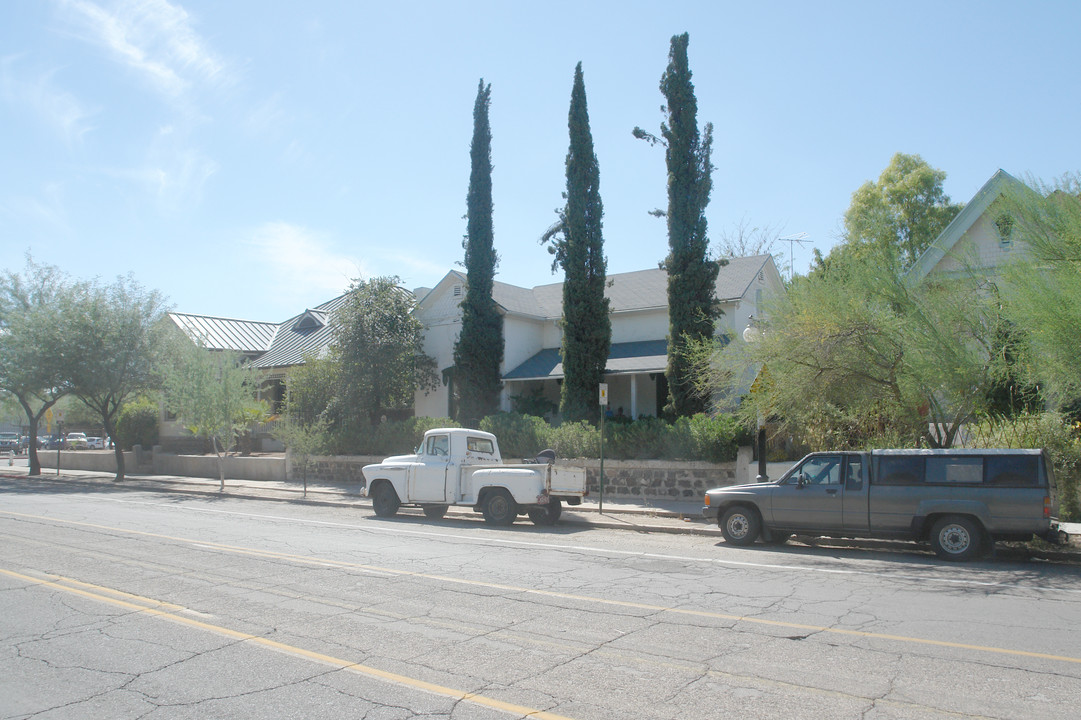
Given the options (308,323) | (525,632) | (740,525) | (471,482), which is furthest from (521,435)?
(308,323)

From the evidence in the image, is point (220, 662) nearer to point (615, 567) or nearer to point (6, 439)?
point (615, 567)

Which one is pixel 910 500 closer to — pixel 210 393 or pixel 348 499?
pixel 348 499

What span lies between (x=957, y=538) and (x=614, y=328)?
1838 cm

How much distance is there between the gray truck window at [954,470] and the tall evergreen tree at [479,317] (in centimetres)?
1738

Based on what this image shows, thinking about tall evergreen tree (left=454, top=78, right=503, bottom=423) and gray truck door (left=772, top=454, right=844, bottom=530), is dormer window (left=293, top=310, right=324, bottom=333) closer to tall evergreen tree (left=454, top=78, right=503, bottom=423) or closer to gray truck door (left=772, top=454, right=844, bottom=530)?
→ tall evergreen tree (left=454, top=78, right=503, bottom=423)

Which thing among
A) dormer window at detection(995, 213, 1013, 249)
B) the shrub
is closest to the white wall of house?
dormer window at detection(995, 213, 1013, 249)

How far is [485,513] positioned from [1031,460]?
383 inches

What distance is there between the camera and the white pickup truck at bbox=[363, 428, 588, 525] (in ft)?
50.8

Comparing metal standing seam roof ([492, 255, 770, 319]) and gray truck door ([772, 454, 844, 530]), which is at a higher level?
metal standing seam roof ([492, 255, 770, 319])

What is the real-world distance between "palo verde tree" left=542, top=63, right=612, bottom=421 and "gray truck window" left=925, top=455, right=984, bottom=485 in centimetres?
1258

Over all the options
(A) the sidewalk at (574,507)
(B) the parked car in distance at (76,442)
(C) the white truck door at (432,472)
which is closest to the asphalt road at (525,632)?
(A) the sidewalk at (574,507)

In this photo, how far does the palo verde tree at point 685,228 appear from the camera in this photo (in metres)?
21.5

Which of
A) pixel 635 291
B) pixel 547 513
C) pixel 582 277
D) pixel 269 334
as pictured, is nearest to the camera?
pixel 547 513

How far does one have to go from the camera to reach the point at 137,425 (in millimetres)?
38781
